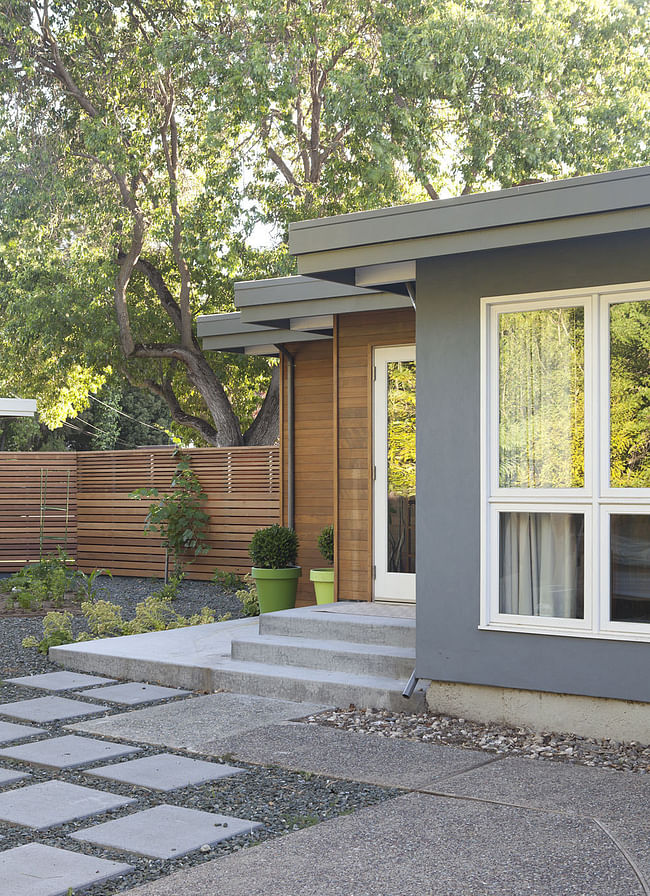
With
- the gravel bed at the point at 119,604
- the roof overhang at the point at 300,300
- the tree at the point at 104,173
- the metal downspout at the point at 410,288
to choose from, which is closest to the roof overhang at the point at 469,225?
the metal downspout at the point at 410,288

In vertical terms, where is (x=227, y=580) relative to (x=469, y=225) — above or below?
below

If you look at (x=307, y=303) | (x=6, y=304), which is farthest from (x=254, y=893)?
(x=6, y=304)

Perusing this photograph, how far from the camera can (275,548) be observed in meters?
8.65

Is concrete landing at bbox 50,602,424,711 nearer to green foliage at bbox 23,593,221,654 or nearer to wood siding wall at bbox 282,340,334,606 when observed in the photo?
green foliage at bbox 23,593,221,654

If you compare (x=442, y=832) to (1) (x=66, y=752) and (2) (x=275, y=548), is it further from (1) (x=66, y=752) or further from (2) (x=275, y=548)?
(2) (x=275, y=548)

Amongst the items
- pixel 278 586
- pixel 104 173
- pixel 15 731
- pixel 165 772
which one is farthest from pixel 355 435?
pixel 104 173

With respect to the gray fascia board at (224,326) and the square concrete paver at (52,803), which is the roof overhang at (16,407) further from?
the square concrete paver at (52,803)

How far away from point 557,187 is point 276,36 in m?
10.8

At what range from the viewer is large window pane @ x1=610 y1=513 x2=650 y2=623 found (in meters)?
4.97

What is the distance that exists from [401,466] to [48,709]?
3.25 meters

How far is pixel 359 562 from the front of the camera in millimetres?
7891

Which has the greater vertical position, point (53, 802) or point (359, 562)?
point (359, 562)

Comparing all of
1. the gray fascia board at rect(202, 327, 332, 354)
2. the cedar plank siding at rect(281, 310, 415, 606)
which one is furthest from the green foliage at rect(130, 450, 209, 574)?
the cedar plank siding at rect(281, 310, 415, 606)

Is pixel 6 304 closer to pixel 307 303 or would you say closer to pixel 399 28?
pixel 399 28
